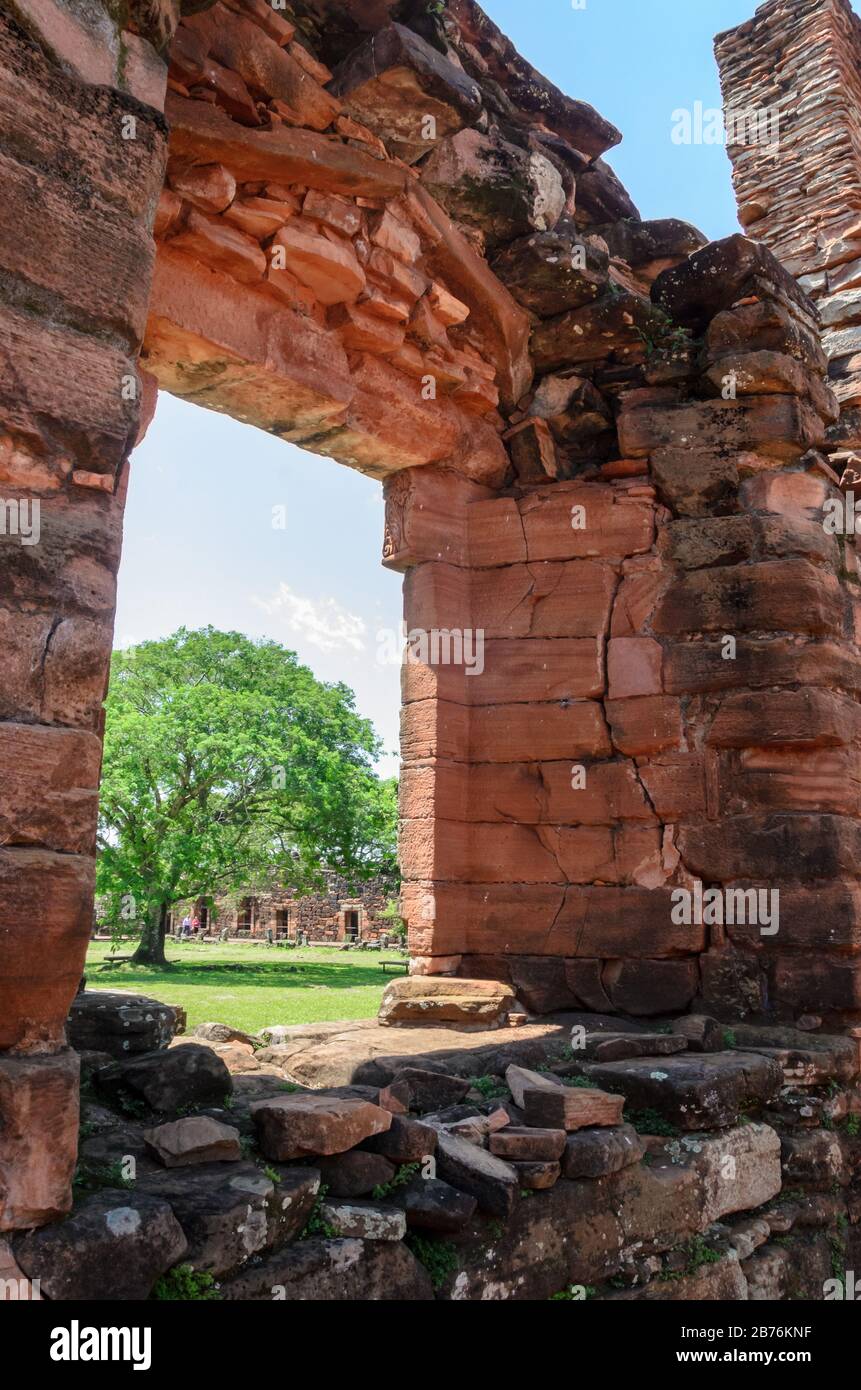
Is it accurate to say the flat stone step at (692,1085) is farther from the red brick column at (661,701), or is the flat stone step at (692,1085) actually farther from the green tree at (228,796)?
the green tree at (228,796)

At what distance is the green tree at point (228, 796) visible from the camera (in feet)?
62.3

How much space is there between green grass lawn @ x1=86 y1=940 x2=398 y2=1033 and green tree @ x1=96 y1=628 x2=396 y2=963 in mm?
1817

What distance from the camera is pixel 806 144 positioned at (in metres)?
9.20

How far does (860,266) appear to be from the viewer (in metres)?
8.20

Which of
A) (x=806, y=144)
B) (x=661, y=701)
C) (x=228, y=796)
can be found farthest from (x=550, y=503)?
(x=228, y=796)

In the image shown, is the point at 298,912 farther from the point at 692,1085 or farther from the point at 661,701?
the point at 692,1085

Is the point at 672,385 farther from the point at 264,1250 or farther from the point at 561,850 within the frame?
the point at 264,1250

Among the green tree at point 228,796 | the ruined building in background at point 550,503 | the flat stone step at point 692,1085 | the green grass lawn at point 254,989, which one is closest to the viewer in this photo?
the ruined building in background at point 550,503

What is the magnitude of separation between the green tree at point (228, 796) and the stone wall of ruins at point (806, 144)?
39.5 feet

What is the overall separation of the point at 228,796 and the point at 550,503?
15546 mm

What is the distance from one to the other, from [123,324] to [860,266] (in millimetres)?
7145

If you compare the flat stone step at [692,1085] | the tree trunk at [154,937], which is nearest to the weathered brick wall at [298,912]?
the tree trunk at [154,937]

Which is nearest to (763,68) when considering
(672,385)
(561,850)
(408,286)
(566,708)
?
(672,385)

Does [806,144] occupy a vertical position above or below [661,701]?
above
